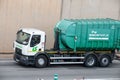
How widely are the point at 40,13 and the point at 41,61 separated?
18.6 feet

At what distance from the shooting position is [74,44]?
28.9 meters

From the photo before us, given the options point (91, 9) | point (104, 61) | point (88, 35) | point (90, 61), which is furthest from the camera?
point (91, 9)

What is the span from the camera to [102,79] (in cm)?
2527

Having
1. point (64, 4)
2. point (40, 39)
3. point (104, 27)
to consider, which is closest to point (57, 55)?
point (40, 39)

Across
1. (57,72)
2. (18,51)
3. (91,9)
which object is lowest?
(57,72)

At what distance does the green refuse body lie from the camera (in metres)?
28.8

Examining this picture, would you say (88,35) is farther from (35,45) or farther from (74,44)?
(35,45)

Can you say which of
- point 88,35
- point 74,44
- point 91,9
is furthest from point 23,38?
point 91,9

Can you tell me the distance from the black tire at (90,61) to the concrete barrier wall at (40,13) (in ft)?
15.8

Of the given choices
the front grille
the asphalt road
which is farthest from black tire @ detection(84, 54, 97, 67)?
the front grille

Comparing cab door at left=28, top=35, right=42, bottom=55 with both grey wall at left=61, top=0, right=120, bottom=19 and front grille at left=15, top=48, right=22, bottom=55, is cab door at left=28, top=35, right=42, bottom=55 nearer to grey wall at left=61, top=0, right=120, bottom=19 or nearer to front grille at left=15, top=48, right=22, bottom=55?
front grille at left=15, top=48, right=22, bottom=55

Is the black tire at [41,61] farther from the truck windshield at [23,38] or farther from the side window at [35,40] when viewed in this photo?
the truck windshield at [23,38]

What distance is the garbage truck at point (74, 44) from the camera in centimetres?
2823

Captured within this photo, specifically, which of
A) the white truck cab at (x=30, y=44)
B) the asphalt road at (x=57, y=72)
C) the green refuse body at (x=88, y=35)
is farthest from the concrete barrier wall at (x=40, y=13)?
the white truck cab at (x=30, y=44)
